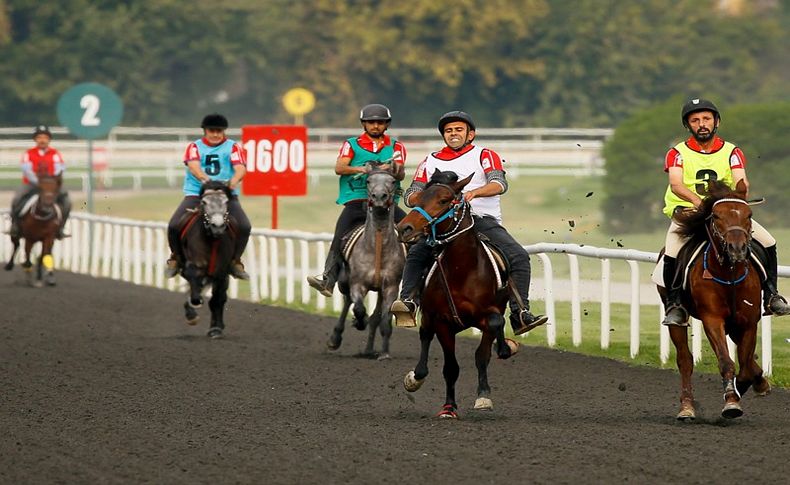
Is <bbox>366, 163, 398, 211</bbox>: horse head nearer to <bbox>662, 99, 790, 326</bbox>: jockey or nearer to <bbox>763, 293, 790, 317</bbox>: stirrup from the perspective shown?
<bbox>662, 99, 790, 326</bbox>: jockey

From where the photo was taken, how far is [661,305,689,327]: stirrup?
11.0 metres

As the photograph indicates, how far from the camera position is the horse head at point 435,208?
1036 cm

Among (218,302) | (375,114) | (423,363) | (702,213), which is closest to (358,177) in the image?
(375,114)

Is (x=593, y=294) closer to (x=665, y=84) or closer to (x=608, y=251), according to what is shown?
(x=608, y=251)

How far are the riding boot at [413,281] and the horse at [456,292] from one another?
68 mm

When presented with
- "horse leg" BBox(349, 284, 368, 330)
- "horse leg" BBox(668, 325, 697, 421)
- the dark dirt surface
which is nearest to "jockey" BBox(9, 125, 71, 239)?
the dark dirt surface

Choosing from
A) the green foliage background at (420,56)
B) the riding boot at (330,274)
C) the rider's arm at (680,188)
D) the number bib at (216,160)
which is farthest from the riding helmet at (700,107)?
the green foliage background at (420,56)

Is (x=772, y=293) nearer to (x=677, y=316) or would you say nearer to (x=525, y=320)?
→ (x=677, y=316)

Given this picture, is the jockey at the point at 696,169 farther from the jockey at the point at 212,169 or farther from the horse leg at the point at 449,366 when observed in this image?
the jockey at the point at 212,169

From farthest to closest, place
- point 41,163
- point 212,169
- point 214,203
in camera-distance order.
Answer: point 41,163
point 212,169
point 214,203

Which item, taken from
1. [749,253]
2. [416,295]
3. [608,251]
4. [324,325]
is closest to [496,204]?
[416,295]

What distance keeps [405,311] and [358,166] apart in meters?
4.41

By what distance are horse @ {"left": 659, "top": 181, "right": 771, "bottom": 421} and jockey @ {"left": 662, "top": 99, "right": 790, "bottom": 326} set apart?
0.43ft

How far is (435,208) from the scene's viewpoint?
10.6m
